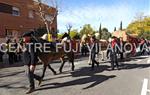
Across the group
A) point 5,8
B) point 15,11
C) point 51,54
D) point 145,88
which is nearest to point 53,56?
point 51,54

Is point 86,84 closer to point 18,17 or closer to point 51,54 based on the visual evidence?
point 51,54

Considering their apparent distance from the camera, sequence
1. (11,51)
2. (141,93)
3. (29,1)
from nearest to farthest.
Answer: (141,93)
(11,51)
(29,1)

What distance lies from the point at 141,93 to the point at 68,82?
9.49 feet

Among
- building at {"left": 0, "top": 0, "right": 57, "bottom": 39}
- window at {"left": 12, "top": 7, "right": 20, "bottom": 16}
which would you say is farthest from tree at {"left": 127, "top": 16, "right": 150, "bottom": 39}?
window at {"left": 12, "top": 7, "right": 20, "bottom": 16}

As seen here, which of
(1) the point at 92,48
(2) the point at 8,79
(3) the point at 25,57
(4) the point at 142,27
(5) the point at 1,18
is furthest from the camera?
(4) the point at 142,27

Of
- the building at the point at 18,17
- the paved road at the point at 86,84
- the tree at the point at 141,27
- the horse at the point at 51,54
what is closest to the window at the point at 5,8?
the building at the point at 18,17

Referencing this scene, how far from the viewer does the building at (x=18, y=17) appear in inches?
1543

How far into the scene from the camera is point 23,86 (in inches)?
426

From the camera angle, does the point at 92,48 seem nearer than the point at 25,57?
No

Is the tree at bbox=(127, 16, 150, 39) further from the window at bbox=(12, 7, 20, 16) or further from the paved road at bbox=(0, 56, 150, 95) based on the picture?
the paved road at bbox=(0, 56, 150, 95)

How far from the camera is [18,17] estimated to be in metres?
42.9

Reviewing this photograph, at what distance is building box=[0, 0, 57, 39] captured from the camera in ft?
129

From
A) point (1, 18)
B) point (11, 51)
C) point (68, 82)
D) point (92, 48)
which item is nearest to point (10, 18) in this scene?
point (1, 18)

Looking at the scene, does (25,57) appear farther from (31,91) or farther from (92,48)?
(92,48)
